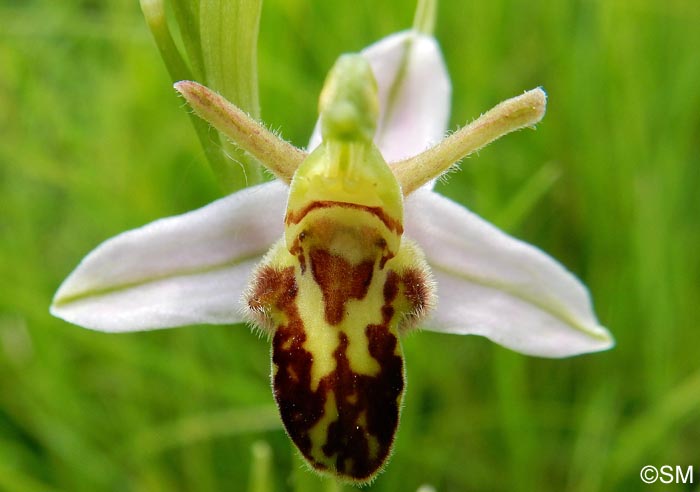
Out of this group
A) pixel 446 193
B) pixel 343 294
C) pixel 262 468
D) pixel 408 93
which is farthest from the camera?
pixel 446 193

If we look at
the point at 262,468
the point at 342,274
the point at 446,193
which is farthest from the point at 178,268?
the point at 446,193

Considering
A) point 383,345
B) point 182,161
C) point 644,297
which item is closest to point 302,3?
point 182,161

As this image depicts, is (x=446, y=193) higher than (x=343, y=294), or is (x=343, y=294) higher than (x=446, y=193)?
(x=446, y=193)

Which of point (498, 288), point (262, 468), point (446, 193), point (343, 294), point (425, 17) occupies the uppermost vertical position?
point (446, 193)

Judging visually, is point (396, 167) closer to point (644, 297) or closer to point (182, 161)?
point (644, 297)

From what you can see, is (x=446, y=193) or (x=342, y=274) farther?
(x=446, y=193)

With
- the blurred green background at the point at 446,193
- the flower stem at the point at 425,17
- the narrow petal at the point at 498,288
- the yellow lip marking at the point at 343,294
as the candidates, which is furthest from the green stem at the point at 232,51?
the blurred green background at the point at 446,193

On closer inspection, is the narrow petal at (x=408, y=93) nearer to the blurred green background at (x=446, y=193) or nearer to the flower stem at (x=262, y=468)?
the blurred green background at (x=446, y=193)

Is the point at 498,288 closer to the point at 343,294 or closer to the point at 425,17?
the point at 343,294
